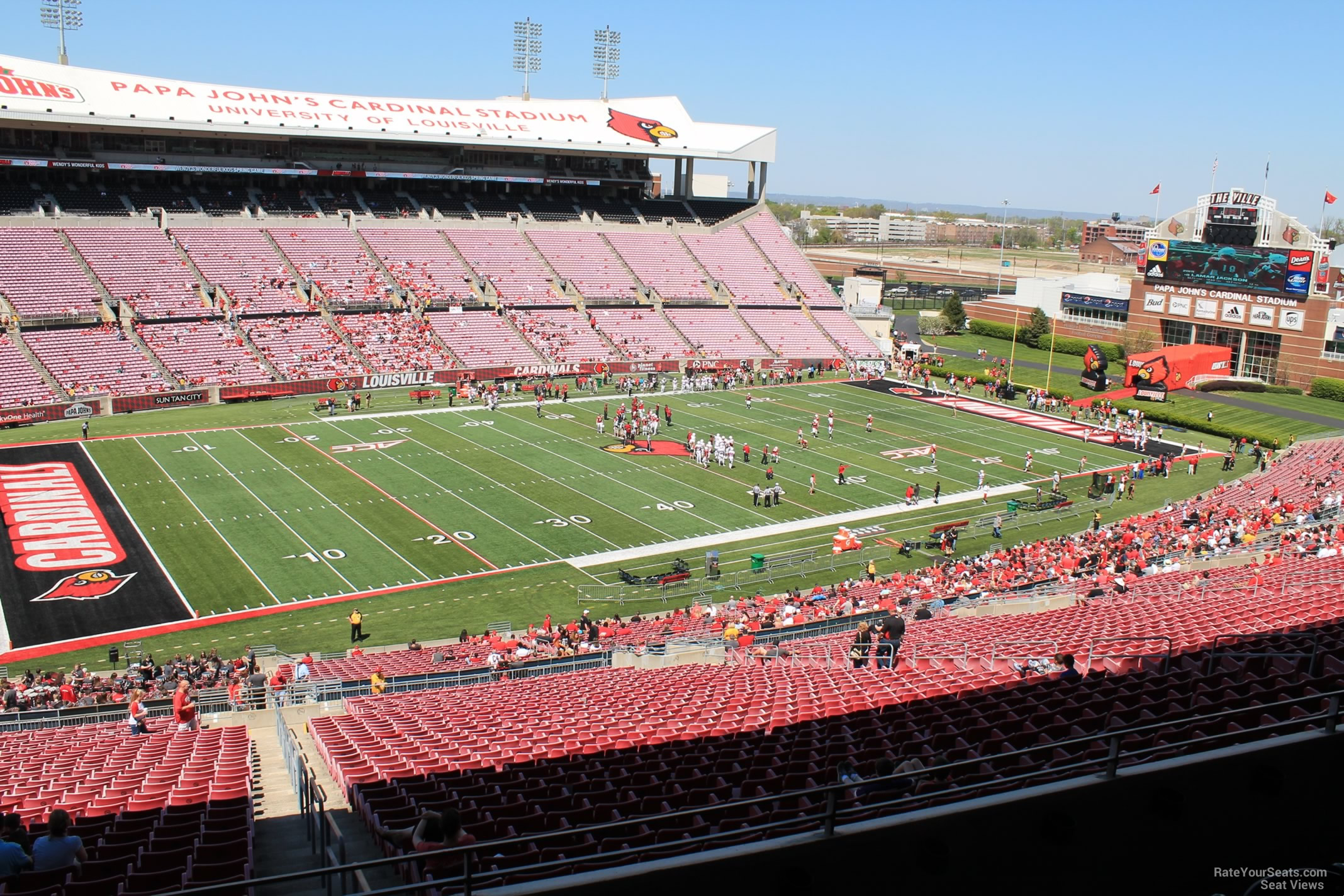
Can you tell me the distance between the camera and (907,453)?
45844mm

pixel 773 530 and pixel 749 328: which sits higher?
pixel 749 328

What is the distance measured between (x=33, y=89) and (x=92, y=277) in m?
10.1

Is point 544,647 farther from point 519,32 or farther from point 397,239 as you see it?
point 519,32

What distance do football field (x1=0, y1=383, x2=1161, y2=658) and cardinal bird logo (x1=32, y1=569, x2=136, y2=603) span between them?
0.65ft

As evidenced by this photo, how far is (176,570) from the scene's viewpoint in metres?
30.7

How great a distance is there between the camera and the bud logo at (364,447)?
43.6 metres

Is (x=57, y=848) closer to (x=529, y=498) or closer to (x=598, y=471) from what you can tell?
(x=529, y=498)

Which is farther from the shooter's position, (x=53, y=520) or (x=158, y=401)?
(x=158, y=401)

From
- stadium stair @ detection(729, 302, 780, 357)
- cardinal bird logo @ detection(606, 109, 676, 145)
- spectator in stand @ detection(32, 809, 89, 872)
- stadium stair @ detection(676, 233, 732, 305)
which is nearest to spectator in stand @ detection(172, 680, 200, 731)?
spectator in stand @ detection(32, 809, 89, 872)

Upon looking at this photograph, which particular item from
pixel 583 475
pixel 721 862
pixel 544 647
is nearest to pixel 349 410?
pixel 583 475

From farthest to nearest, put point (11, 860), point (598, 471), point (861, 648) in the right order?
point (598, 471) < point (861, 648) < point (11, 860)

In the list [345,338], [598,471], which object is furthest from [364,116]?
[598,471]

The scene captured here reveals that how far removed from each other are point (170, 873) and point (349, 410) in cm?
4430

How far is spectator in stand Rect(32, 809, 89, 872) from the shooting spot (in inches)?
289
